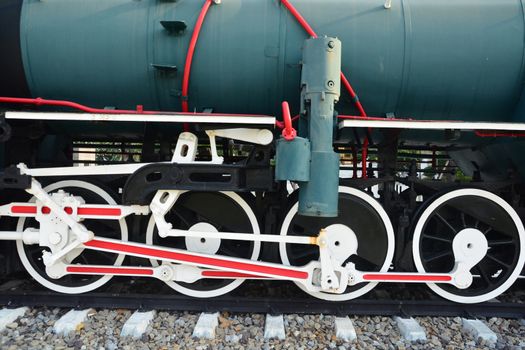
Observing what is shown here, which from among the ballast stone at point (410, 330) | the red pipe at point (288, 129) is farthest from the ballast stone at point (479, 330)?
the red pipe at point (288, 129)

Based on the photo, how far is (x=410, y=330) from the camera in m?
2.92

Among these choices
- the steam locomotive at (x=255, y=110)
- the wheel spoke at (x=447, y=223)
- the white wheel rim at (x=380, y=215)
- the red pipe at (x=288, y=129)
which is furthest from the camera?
the wheel spoke at (x=447, y=223)

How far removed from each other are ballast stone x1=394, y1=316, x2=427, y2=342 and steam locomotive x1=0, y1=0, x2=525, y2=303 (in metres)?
0.34

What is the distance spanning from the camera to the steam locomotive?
9.29 ft

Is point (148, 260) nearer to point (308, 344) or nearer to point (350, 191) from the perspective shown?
point (308, 344)

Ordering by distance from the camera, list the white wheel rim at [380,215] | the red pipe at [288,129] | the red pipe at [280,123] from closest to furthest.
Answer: the red pipe at [288,129] → the red pipe at [280,123] → the white wheel rim at [380,215]

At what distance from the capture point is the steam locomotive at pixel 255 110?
111 inches

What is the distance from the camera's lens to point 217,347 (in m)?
2.72

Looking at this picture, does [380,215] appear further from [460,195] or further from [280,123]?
[280,123]

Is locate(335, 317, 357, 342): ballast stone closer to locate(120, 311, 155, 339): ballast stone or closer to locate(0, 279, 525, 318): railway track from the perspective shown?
locate(0, 279, 525, 318): railway track

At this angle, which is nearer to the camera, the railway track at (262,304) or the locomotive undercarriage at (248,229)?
the locomotive undercarriage at (248,229)

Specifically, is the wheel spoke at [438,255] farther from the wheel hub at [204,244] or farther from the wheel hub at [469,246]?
the wheel hub at [204,244]

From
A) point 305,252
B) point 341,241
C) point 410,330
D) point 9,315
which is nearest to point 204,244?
point 305,252

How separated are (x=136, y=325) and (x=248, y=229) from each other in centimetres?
116
